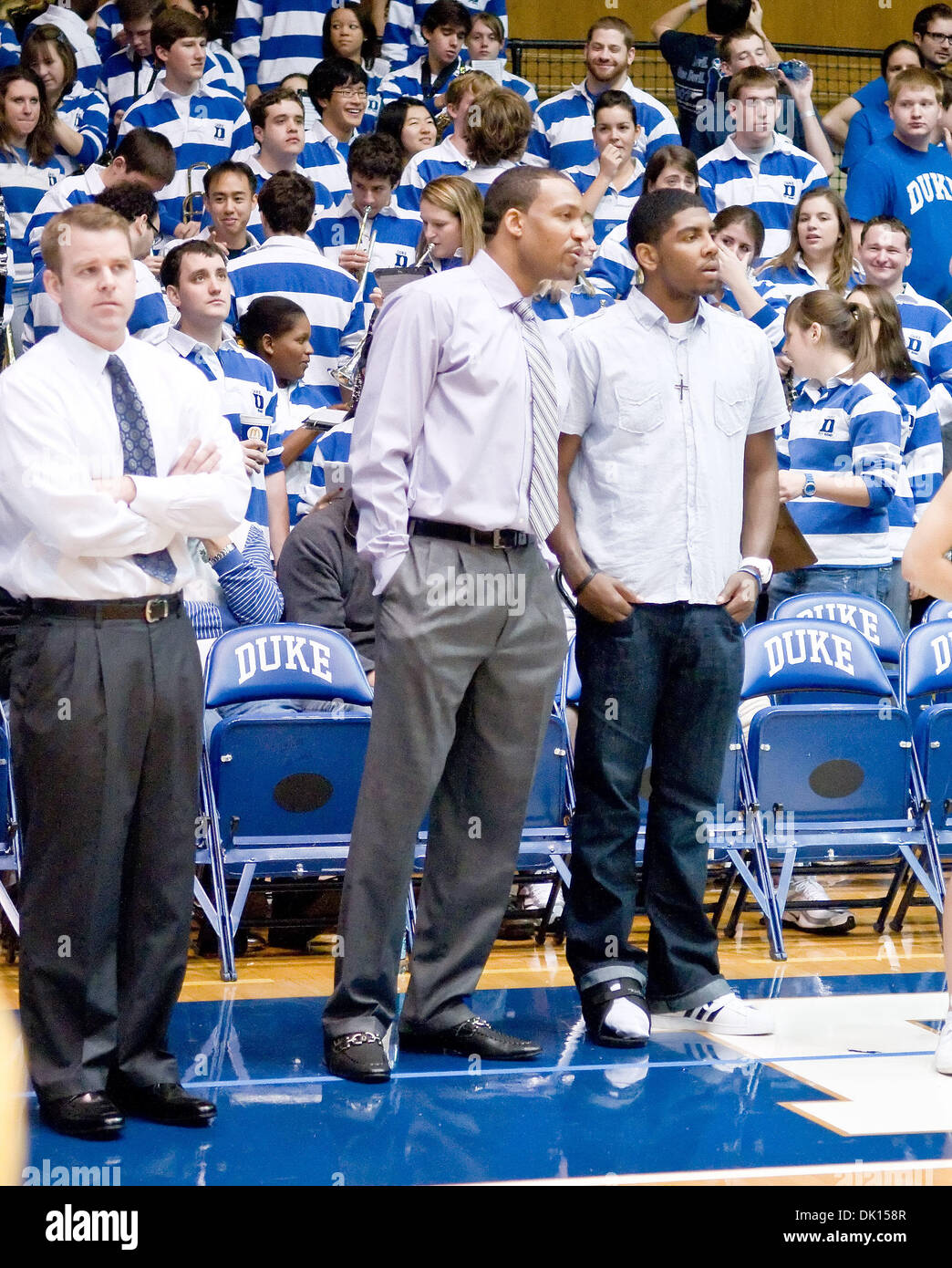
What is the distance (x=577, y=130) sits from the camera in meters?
9.27

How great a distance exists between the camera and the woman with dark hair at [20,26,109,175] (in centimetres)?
838

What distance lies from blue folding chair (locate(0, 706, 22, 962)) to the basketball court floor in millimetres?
196

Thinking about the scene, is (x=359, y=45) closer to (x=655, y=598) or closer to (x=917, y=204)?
(x=917, y=204)

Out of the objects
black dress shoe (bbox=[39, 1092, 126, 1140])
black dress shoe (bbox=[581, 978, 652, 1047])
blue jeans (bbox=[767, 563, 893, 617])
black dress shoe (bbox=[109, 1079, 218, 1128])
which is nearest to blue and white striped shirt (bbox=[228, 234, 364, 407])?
blue jeans (bbox=[767, 563, 893, 617])

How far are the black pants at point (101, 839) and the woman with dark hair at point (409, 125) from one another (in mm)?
6075

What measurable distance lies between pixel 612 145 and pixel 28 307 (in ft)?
10.2

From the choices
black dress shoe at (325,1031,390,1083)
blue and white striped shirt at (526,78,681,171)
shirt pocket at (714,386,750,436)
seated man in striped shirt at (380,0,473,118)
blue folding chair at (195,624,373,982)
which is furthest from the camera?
seated man in striped shirt at (380,0,473,118)

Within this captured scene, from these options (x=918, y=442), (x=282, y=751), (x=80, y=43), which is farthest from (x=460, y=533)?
(x=80, y=43)

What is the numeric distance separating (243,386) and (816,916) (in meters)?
2.79

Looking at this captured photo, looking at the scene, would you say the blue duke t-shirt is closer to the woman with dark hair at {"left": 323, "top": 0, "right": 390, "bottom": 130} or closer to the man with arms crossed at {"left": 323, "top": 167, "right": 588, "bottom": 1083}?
the woman with dark hair at {"left": 323, "top": 0, "right": 390, "bottom": 130}

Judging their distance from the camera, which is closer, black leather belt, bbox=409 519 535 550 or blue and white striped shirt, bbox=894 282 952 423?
black leather belt, bbox=409 519 535 550

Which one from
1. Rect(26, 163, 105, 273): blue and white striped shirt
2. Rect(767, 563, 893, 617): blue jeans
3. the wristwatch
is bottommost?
Rect(767, 563, 893, 617): blue jeans

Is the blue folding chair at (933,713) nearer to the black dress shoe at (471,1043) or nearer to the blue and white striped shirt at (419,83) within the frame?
the black dress shoe at (471,1043)

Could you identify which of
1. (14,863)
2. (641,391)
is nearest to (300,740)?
(14,863)
